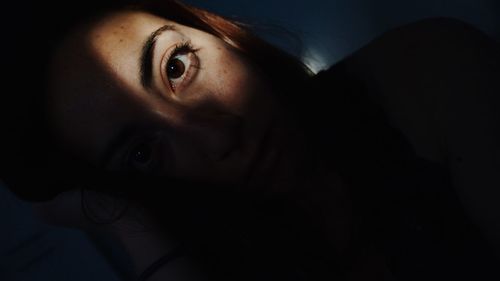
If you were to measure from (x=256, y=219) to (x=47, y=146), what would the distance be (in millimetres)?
371

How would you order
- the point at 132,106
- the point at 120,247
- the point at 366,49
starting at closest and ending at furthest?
the point at 132,106 < the point at 366,49 < the point at 120,247

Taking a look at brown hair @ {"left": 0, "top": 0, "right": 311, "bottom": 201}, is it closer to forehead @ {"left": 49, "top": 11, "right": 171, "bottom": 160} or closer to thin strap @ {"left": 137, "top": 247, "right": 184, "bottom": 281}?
forehead @ {"left": 49, "top": 11, "right": 171, "bottom": 160}

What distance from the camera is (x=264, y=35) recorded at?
3.63 ft

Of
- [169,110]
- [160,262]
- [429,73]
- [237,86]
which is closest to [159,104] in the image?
[169,110]

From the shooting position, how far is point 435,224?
2.37 feet

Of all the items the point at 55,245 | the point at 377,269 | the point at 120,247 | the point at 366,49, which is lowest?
the point at 55,245

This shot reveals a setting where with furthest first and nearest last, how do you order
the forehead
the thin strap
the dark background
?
the dark background → the thin strap → the forehead

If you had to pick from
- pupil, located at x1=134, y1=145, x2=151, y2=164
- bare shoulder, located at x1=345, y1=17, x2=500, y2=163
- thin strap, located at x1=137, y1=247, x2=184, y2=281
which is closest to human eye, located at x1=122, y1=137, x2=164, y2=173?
pupil, located at x1=134, y1=145, x2=151, y2=164

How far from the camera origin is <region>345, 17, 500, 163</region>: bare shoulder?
0.70 metres

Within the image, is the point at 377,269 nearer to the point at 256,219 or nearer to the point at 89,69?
the point at 256,219

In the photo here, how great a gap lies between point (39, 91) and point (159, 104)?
0.20m

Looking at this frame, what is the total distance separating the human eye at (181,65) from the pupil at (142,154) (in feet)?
0.34

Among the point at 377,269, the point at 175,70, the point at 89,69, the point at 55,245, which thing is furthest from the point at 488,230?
the point at 55,245

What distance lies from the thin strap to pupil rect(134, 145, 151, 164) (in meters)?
0.25
